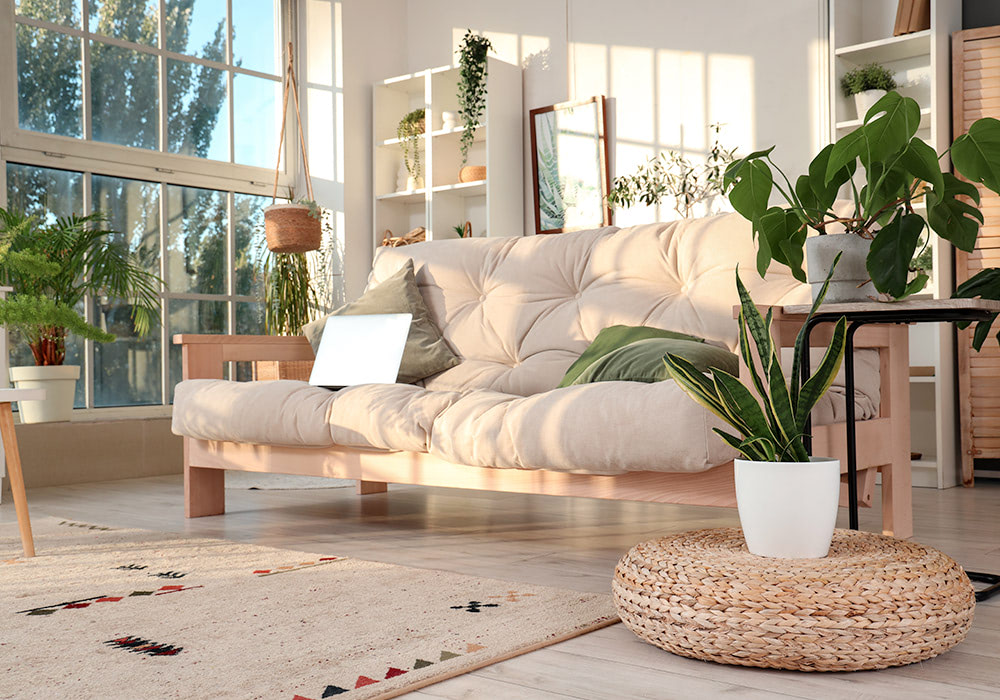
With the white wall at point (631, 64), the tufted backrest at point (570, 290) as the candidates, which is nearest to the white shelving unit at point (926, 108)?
the white wall at point (631, 64)

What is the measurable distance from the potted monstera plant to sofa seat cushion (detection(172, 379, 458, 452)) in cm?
88

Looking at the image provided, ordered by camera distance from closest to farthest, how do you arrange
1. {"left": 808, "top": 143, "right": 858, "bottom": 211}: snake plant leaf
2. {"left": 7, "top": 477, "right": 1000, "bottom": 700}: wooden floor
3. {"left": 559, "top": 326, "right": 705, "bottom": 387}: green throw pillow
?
{"left": 7, "top": 477, "right": 1000, "bottom": 700}: wooden floor, {"left": 808, "top": 143, "right": 858, "bottom": 211}: snake plant leaf, {"left": 559, "top": 326, "right": 705, "bottom": 387}: green throw pillow

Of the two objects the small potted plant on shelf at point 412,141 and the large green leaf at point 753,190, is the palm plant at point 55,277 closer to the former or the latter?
the small potted plant on shelf at point 412,141

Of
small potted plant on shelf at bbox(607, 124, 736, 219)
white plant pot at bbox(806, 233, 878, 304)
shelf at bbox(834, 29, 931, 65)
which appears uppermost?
shelf at bbox(834, 29, 931, 65)

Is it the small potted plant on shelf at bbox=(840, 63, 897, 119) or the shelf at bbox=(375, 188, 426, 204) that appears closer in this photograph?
the small potted plant on shelf at bbox=(840, 63, 897, 119)

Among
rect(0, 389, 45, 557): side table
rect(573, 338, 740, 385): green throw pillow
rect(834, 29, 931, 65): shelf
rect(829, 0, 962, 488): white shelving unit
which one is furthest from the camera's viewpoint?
rect(834, 29, 931, 65): shelf

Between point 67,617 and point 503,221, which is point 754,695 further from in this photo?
point 503,221

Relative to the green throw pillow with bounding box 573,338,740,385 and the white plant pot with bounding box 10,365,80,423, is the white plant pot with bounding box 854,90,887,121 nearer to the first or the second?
the green throw pillow with bounding box 573,338,740,385

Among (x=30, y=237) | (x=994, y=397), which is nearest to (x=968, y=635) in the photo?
(x=994, y=397)

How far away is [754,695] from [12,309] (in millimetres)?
3140

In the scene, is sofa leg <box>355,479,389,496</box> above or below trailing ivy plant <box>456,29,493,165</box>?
below

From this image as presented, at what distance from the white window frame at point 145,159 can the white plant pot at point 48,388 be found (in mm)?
421

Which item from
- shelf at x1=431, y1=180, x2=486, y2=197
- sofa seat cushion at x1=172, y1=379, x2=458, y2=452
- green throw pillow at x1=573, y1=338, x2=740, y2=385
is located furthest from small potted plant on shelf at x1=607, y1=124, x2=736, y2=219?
sofa seat cushion at x1=172, y1=379, x2=458, y2=452

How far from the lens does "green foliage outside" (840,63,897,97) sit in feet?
13.3
